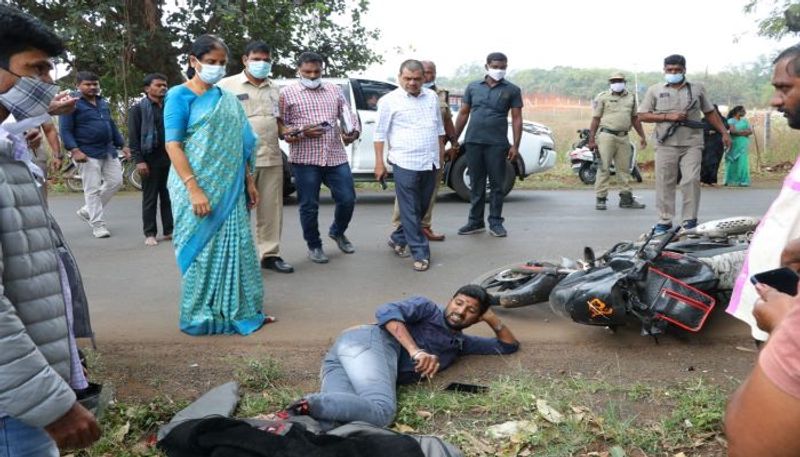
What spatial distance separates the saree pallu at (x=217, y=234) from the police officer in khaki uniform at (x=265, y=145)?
1.37 meters

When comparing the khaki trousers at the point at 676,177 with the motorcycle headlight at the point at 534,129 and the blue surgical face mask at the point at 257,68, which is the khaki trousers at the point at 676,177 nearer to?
the motorcycle headlight at the point at 534,129

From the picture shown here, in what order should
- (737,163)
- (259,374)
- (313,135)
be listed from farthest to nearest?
(737,163) → (313,135) → (259,374)

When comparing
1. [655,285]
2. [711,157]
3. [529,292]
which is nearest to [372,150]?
[711,157]

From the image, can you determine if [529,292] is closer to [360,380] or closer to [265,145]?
[360,380]

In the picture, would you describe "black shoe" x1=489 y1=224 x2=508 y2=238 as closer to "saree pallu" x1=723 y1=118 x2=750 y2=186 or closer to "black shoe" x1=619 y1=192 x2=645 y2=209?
"black shoe" x1=619 y1=192 x2=645 y2=209

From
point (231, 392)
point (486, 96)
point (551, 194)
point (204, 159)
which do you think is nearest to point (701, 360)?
point (231, 392)

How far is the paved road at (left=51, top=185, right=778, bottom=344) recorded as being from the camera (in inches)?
192

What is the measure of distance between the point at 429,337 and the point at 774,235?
182 centimetres

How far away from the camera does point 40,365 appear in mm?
1732

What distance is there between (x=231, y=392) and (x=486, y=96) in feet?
15.9

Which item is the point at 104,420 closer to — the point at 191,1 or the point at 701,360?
the point at 701,360

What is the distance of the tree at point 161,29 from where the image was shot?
13.4 metres

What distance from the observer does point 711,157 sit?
466 inches

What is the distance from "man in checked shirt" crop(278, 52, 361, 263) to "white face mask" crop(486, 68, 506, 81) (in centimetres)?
181
